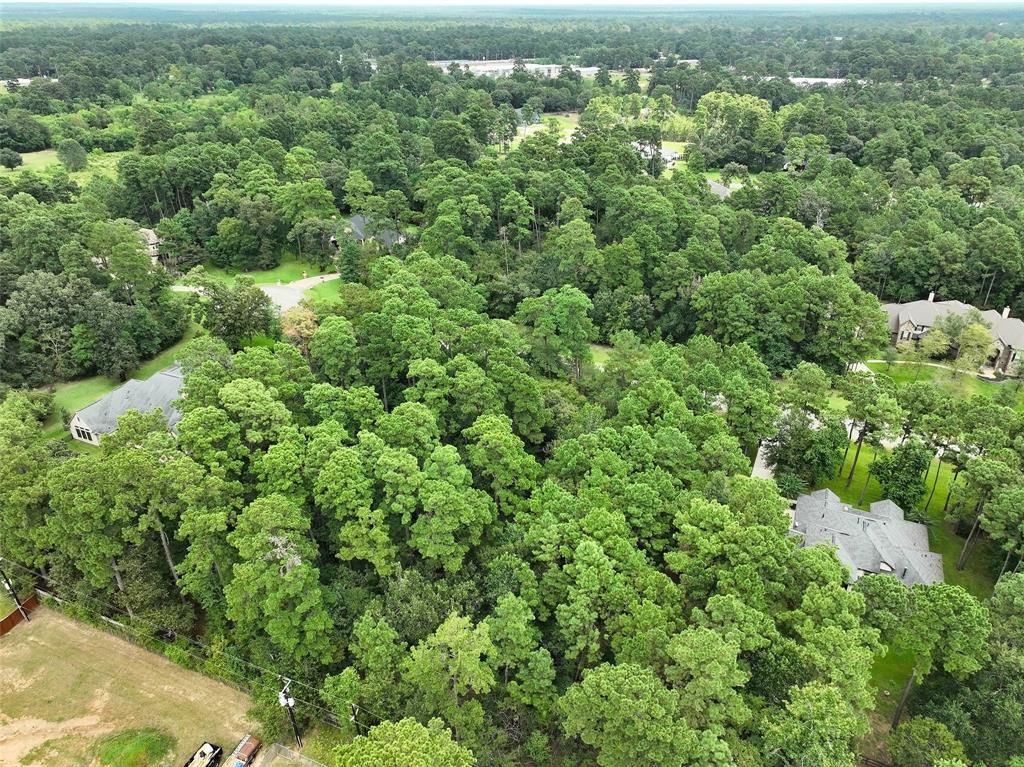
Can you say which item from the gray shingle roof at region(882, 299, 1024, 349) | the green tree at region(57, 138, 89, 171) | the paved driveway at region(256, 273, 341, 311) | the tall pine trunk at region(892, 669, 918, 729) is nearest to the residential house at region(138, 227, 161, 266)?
the paved driveway at region(256, 273, 341, 311)

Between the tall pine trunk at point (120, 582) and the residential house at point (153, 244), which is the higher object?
the residential house at point (153, 244)

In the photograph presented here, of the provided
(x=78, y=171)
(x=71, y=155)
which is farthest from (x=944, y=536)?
(x=71, y=155)

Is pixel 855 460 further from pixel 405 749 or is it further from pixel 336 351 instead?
pixel 336 351

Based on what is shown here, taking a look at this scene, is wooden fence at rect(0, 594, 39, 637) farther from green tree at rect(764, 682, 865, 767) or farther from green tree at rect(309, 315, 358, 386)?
green tree at rect(764, 682, 865, 767)

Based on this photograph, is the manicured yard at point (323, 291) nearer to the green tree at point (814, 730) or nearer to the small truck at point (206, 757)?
the small truck at point (206, 757)

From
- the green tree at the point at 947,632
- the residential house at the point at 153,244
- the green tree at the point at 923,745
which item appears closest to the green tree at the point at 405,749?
the green tree at the point at 923,745

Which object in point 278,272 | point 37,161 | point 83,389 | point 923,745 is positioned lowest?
point 83,389
